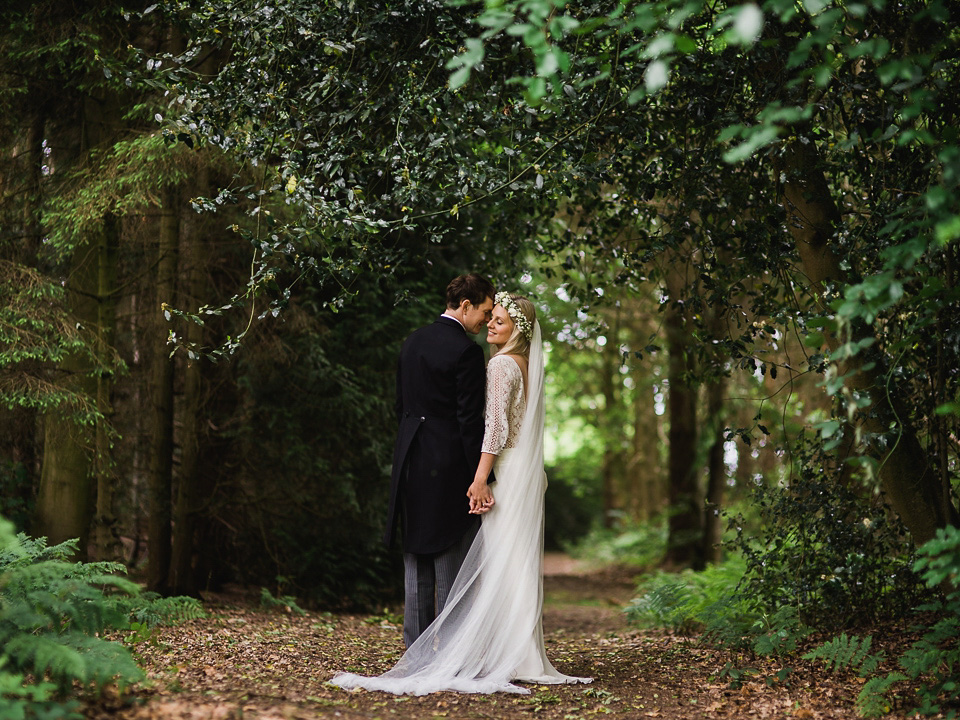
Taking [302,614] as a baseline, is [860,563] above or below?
above

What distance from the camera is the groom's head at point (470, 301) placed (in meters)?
5.29

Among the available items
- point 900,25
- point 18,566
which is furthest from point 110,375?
point 900,25

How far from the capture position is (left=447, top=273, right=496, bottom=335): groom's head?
5.29 metres

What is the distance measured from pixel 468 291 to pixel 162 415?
3315mm

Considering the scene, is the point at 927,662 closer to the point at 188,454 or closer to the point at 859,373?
the point at 859,373

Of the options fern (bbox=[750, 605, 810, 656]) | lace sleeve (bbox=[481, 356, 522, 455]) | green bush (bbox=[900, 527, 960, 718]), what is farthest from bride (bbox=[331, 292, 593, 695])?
green bush (bbox=[900, 527, 960, 718])

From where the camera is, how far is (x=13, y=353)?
17.8 ft

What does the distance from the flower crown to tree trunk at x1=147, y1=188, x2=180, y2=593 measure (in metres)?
3.29

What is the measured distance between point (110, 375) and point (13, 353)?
1172 millimetres

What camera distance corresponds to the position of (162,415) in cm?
699

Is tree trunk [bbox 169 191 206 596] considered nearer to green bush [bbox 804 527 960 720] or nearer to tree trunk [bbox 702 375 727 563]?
green bush [bbox 804 527 960 720]

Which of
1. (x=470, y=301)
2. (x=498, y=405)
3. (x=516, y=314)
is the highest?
(x=470, y=301)

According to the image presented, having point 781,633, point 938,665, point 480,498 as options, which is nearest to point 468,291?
point 480,498

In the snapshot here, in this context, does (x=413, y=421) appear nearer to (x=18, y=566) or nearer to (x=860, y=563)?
(x=18, y=566)
